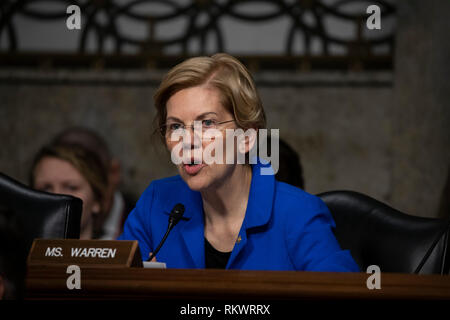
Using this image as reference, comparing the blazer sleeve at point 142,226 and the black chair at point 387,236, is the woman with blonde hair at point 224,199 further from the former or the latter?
the black chair at point 387,236

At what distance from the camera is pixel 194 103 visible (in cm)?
142

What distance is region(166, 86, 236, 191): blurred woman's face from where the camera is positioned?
1.40 meters

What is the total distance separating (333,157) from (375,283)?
315 centimetres

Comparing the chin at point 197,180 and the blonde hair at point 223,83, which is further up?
the blonde hair at point 223,83

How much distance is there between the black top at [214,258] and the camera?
1535 mm

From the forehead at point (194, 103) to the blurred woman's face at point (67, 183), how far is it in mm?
1170

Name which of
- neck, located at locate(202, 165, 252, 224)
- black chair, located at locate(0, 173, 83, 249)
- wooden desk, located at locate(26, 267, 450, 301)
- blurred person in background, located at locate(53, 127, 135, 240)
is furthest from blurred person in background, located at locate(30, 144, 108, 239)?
wooden desk, located at locate(26, 267, 450, 301)

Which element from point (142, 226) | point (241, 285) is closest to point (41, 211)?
point (142, 226)

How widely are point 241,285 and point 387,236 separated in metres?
0.87

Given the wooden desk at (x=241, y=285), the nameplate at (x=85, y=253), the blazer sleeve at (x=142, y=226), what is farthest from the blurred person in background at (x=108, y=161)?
the wooden desk at (x=241, y=285)

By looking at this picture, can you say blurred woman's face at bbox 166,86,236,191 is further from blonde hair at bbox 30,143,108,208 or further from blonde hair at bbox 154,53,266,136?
blonde hair at bbox 30,143,108,208

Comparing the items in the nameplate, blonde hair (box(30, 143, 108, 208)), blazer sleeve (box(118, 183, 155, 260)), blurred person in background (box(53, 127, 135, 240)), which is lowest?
blurred person in background (box(53, 127, 135, 240))

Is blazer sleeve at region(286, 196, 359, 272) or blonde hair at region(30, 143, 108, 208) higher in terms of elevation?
blazer sleeve at region(286, 196, 359, 272)

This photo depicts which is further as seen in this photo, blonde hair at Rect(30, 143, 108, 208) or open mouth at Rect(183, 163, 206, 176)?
blonde hair at Rect(30, 143, 108, 208)
